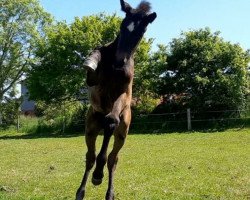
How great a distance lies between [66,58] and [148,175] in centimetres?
2191

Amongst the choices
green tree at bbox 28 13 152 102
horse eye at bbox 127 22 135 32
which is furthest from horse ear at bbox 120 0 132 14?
green tree at bbox 28 13 152 102

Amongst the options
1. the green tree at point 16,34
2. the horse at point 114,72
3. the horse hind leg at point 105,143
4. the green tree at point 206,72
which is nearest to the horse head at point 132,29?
the horse at point 114,72

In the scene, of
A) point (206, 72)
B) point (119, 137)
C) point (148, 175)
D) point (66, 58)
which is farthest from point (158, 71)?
point (119, 137)

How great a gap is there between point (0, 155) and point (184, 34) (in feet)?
60.7

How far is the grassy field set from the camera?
832cm

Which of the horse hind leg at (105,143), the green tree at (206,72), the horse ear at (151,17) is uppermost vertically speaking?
the green tree at (206,72)

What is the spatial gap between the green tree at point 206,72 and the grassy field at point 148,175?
434 inches

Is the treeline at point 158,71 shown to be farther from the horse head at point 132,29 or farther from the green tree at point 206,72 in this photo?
the horse head at point 132,29

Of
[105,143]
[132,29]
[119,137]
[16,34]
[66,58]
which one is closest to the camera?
[132,29]

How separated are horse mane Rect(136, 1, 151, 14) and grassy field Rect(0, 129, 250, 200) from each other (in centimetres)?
427

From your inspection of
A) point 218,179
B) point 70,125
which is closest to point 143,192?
point 218,179

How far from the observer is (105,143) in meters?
4.42

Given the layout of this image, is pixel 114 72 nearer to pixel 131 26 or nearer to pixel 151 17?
pixel 131 26

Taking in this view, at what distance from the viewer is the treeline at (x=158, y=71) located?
29.4 meters
